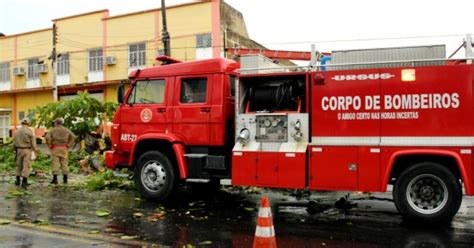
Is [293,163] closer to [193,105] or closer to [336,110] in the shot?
[336,110]

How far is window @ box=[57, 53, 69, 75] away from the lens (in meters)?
38.3

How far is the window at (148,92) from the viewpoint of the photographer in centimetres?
1021

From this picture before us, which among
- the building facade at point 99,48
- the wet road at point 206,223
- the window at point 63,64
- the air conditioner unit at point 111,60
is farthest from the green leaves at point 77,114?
the window at point 63,64

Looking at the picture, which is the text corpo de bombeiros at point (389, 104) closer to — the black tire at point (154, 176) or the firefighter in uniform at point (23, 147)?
the black tire at point (154, 176)

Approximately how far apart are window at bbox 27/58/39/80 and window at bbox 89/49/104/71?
605 centimetres

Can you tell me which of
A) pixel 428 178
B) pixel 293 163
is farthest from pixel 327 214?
pixel 428 178

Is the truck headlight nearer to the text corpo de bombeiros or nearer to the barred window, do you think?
the text corpo de bombeiros

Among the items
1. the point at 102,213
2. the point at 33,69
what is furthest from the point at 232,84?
the point at 33,69

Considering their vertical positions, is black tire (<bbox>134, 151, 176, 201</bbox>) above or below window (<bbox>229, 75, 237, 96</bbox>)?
below

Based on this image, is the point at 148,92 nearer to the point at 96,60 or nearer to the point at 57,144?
the point at 57,144

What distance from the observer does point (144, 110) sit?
10281 mm

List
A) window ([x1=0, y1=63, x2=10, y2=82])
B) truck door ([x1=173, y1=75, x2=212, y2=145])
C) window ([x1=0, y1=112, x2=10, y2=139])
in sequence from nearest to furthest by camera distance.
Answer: truck door ([x1=173, y1=75, x2=212, y2=145]) < window ([x1=0, y1=112, x2=10, y2=139]) < window ([x1=0, y1=63, x2=10, y2=82])

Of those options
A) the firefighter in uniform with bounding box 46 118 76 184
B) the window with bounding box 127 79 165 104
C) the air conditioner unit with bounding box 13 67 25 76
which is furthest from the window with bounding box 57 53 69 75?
the window with bounding box 127 79 165 104

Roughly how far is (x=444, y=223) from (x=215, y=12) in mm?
25800
